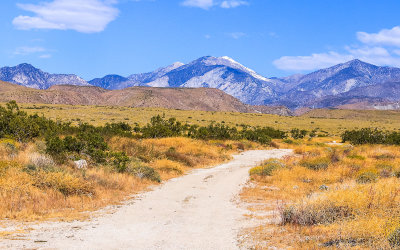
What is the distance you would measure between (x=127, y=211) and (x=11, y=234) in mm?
3774

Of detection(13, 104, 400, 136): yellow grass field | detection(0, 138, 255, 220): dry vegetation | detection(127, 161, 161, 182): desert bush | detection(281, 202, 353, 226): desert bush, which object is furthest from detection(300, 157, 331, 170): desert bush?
detection(13, 104, 400, 136): yellow grass field

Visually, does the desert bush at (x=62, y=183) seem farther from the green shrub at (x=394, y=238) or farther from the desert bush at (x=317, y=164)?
the desert bush at (x=317, y=164)

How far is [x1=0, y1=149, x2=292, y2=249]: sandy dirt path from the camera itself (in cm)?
773

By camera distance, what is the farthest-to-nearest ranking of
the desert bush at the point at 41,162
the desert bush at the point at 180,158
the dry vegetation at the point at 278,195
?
1. the desert bush at the point at 180,158
2. the desert bush at the point at 41,162
3. the dry vegetation at the point at 278,195

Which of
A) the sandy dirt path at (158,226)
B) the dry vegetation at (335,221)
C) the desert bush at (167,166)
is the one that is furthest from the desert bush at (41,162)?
the dry vegetation at (335,221)

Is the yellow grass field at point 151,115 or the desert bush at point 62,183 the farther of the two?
the yellow grass field at point 151,115

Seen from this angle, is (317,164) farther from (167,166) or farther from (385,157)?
(167,166)

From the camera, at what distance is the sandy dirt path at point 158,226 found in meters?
7.73

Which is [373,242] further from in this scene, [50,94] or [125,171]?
[50,94]

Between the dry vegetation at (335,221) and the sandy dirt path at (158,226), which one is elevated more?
the dry vegetation at (335,221)

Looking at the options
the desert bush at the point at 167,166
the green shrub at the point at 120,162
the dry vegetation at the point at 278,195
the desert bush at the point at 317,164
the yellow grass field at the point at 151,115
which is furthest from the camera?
the yellow grass field at the point at 151,115

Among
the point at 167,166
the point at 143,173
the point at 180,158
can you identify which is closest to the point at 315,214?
the point at 143,173

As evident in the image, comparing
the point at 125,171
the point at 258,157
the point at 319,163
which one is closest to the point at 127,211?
the point at 125,171

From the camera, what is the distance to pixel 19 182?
11531mm
